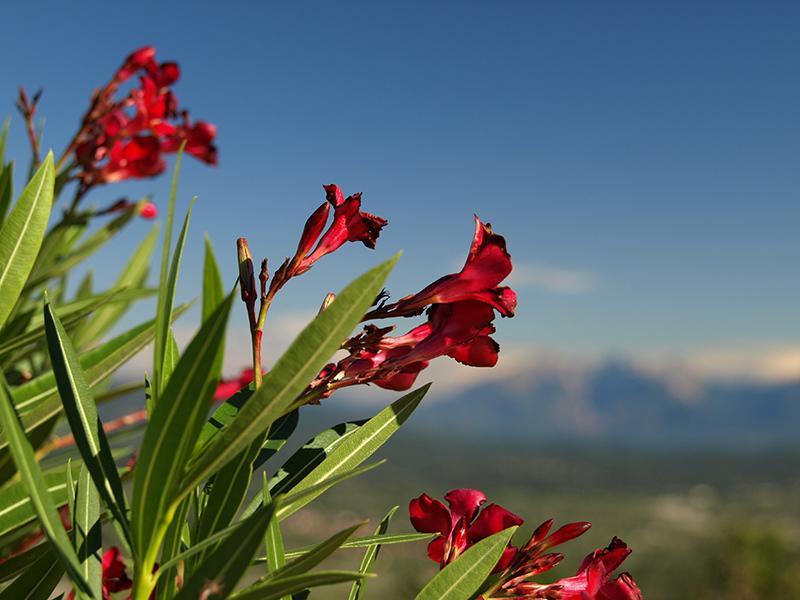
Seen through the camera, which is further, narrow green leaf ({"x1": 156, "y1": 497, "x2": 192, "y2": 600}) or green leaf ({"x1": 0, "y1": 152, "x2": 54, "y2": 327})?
green leaf ({"x1": 0, "y1": 152, "x2": 54, "y2": 327})

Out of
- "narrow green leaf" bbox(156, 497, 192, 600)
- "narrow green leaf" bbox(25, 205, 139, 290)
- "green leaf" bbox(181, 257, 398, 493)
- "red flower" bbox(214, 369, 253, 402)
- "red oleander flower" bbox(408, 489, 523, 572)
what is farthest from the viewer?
"red flower" bbox(214, 369, 253, 402)

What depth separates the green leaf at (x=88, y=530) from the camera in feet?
2.25

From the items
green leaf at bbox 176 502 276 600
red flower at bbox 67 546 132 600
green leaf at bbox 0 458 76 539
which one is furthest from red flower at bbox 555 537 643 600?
green leaf at bbox 0 458 76 539

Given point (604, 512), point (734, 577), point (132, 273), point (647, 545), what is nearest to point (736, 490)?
point (604, 512)

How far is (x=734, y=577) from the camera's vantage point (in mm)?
31344

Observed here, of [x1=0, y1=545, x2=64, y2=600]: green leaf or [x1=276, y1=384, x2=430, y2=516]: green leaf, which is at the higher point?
[x1=276, y1=384, x2=430, y2=516]: green leaf

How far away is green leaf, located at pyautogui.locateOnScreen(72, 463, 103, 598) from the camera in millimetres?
686

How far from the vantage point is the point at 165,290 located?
584mm

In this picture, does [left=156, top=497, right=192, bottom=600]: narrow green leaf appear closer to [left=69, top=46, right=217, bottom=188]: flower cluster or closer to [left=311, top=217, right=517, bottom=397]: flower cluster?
[left=311, top=217, right=517, bottom=397]: flower cluster

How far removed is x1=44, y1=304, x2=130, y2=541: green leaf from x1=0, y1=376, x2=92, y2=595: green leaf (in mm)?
71

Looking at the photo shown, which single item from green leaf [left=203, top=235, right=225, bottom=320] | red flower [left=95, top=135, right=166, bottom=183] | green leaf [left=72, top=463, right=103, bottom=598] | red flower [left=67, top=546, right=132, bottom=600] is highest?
red flower [left=95, top=135, right=166, bottom=183]

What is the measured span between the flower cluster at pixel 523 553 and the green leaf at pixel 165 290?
0.38 meters

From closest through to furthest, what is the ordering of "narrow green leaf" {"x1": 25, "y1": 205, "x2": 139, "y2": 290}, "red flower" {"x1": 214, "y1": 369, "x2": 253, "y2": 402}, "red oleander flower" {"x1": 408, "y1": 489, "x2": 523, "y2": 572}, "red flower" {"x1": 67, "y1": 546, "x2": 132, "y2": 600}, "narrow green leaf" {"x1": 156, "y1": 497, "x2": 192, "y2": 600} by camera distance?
"narrow green leaf" {"x1": 156, "y1": 497, "x2": 192, "y2": 600}, "red oleander flower" {"x1": 408, "y1": 489, "x2": 523, "y2": 572}, "red flower" {"x1": 67, "y1": 546, "x2": 132, "y2": 600}, "narrow green leaf" {"x1": 25, "y1": 205, "x2": 139, "y2": 290}, "red flower" {"x1": 214, "y1": 369, "x2": 253, "y2": 402}

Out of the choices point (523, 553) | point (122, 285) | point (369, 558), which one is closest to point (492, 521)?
point (523, 553)
